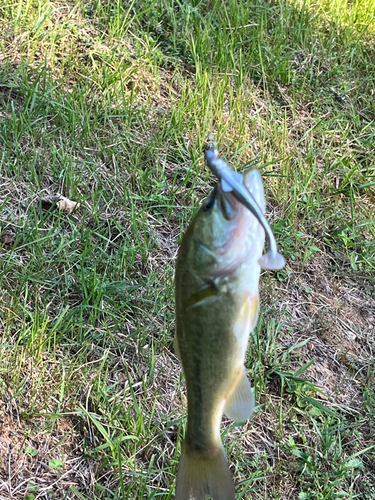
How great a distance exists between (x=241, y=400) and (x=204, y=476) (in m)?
0.25

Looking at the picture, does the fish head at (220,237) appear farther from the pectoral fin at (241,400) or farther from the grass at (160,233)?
the grass at (160,233)

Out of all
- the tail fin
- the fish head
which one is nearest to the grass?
the tail fin

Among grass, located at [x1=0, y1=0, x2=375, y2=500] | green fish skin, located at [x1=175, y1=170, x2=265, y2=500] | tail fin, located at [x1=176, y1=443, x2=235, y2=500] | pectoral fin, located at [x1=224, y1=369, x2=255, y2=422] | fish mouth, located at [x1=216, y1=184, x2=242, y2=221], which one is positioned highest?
fish mouth, located at [x1=216, y1=184, x2=242, y2=221]

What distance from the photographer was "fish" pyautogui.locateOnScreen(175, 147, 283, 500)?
107 centimetres

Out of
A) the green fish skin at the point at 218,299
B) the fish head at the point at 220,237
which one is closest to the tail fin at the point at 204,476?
the green fish skin at the point at 218,299

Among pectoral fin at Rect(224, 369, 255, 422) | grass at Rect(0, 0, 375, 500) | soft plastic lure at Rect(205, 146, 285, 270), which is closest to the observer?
soft plastic lure at Rect(205, 146, 285, 270)

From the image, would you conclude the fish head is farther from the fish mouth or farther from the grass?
the grass

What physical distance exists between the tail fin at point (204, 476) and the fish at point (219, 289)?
5.8 inches

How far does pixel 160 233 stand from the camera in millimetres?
3039

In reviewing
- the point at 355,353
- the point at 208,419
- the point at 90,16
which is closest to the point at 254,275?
the point at 208,419

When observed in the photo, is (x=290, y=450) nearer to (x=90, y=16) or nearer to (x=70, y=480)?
(x=70, y=480)

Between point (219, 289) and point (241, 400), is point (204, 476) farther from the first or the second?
point (219, 289)

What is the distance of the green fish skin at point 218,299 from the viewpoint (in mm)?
1071

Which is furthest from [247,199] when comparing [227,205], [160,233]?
[160,233]
